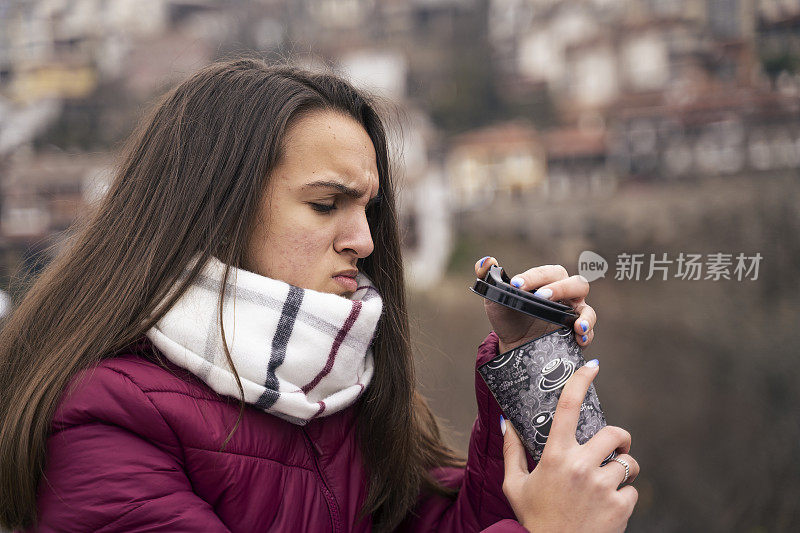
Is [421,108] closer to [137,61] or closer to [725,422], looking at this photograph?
[137,61]

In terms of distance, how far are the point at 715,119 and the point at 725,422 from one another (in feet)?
8.52

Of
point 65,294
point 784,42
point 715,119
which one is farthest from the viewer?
point 715,119

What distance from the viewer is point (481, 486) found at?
1.18 metres

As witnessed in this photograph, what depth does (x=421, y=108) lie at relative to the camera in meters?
6.68

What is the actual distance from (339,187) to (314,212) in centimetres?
6

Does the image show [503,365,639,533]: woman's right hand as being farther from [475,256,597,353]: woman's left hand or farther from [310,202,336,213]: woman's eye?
[310,202,336,213]: woman's eye

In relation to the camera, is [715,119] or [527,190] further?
[527,190]

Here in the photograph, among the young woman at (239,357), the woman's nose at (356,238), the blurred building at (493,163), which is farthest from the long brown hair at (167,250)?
the blurred building at (493,163)

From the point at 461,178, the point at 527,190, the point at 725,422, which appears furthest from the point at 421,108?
the point at 725,422

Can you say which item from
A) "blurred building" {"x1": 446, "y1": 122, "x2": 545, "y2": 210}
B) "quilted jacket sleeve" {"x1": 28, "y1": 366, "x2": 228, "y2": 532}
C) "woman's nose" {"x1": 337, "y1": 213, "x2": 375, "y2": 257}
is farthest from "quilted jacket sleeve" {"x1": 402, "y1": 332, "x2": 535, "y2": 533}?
"blurred building" {"x1": 446, "y1": 122, "x2": 545, "y2": 210}

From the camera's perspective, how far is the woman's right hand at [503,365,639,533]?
0.85 meters

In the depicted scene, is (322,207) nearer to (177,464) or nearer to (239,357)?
(239,357)

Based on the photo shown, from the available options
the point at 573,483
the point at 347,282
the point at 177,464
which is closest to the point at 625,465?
the point at 573,483

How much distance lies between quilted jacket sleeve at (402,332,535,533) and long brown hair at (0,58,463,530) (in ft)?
0.29
